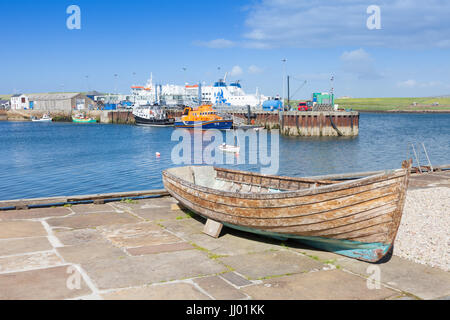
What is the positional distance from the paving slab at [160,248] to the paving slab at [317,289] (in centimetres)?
238

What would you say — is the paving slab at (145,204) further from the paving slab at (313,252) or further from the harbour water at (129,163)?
the harbour water at (129,163)

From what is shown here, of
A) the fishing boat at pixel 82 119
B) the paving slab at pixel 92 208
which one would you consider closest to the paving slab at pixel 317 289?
the paving slab at pixel 92 208

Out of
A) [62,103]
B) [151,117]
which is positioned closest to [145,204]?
[151,117]

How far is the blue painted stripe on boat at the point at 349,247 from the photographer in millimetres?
7133

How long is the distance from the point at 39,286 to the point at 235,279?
3.18m

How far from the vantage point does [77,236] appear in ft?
29.5

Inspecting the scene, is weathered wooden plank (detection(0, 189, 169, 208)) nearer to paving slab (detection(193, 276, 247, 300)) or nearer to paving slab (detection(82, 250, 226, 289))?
paving slab (detection(82, 250, 226, 289))

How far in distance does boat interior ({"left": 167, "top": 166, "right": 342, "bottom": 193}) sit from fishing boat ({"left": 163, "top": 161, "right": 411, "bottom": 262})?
833 mm

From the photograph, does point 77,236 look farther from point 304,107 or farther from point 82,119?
point 82,119

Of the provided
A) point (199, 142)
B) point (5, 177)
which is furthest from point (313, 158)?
point (5, 177)

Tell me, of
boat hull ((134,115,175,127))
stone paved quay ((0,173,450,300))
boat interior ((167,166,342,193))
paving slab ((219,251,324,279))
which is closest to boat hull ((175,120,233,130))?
boat hull ((134,115,175,127))

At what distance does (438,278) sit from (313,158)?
3432 centimetres

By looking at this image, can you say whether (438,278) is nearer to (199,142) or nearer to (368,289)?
(368,289)

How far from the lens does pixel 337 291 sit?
20.0ft
